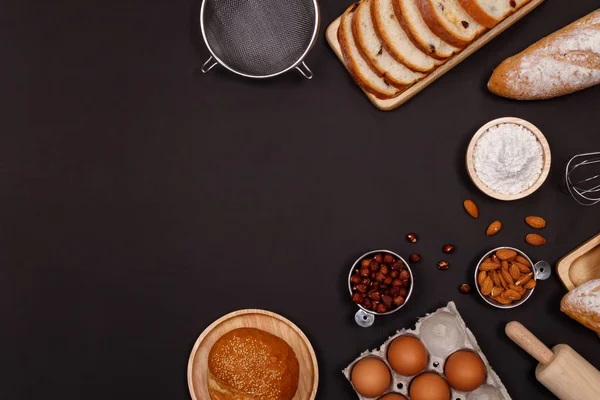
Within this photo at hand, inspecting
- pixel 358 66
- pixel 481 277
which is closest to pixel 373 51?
pixel 358 66

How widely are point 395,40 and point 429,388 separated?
0.91 metres

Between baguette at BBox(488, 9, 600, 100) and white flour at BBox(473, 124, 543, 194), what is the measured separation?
4.6 inches

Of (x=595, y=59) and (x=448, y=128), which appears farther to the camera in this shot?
(x=448, y=128)

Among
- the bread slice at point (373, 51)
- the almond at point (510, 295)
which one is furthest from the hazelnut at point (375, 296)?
the bread slice at point (373, 51)

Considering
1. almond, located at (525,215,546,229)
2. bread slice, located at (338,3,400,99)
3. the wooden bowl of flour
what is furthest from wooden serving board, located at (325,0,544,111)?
almond, located at (525,215,546,229)

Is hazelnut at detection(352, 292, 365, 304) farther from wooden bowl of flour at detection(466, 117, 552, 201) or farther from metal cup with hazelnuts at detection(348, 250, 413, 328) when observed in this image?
wooden bowl of flour at detection(466, 117, 552, 201)

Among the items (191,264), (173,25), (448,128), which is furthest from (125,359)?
(448,128)

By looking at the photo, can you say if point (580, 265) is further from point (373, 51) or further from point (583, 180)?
point (373, 51)

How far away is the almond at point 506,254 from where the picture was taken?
1.88 metres

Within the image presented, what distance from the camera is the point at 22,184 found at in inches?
77.2

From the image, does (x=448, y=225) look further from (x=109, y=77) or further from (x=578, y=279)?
(x=109, y=77)

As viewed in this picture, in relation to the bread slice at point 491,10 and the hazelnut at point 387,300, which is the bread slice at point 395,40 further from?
the hazelnut at point 387,300

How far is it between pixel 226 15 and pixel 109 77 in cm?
38

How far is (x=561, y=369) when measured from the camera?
69.7 inches
